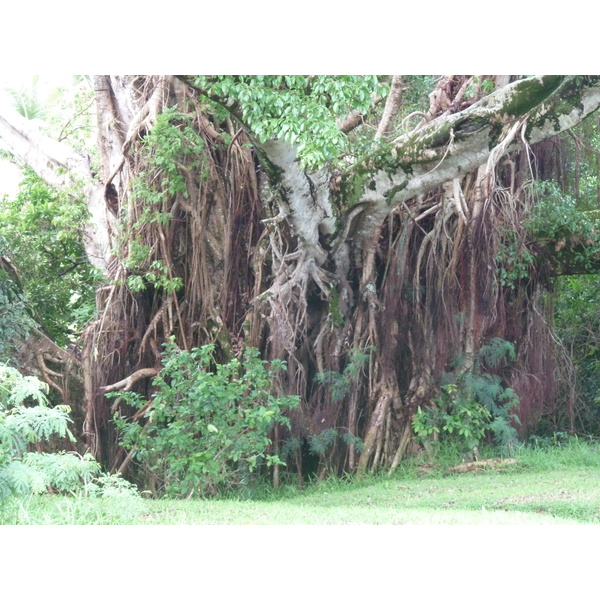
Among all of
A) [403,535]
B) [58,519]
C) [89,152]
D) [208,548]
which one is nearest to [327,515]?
[403,535]

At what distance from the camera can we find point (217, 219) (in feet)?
23.9

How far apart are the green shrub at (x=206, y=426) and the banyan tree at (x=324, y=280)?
22.1 inches

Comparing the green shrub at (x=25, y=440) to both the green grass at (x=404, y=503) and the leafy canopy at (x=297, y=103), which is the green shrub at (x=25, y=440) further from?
the leafy canopy at (x=297, y=103)

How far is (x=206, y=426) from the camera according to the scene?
5891 millimetres

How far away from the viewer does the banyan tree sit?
675 centimetres

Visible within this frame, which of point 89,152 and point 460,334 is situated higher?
point 89,152

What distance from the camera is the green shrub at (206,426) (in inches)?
229

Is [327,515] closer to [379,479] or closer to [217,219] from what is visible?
[379,479]

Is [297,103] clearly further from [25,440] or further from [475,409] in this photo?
[475,409]

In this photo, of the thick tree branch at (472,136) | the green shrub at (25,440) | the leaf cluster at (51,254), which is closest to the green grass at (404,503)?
the green shrub at (25,440)

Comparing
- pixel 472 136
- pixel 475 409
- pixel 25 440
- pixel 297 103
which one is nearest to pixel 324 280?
pixel 475 409

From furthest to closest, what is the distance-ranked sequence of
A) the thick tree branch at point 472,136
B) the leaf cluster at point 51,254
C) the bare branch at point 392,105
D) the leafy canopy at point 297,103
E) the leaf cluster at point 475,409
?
the leaf cluster at point 51,254
the bare branch at point 392,105
the leaf cluster at point 475,409
the thick tree branch at point 472,136
the leafy canopy at point 297,103

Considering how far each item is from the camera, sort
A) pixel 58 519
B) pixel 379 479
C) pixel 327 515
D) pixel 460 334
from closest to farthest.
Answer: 1. pixel 58 519
2. pixel 327 515
3. pixel 379 479
4. pixel 460 334

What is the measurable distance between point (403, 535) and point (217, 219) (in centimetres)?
366
